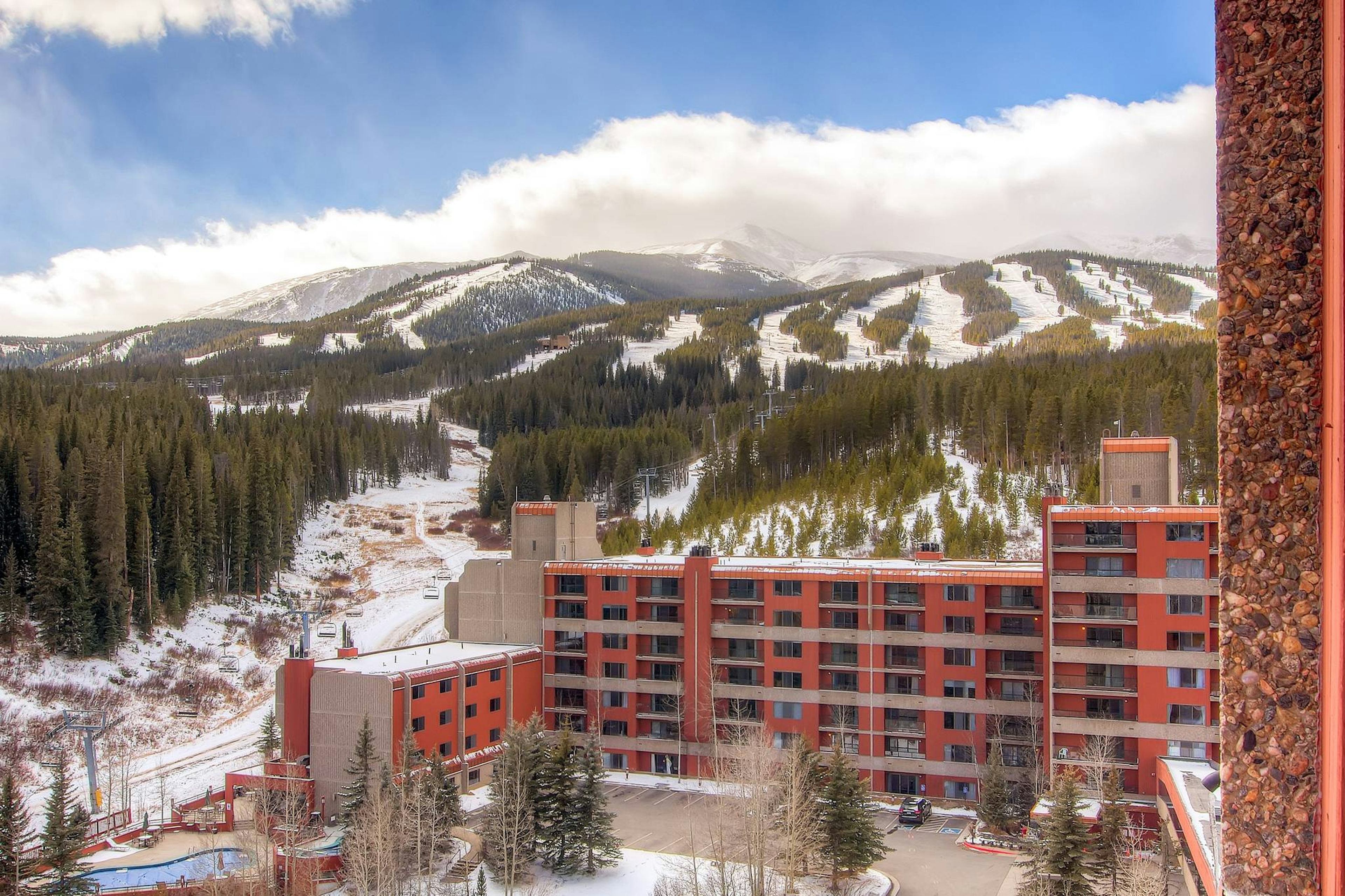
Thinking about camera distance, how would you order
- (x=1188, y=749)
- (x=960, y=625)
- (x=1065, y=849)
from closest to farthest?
(x=1065, y=849) → (x=1188, y=749) → (x=960, y=625)

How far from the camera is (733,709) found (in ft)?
169

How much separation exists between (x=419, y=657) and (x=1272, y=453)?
50.8 metres

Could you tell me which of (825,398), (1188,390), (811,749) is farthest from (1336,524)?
(825,398)

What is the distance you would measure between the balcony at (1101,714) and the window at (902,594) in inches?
312

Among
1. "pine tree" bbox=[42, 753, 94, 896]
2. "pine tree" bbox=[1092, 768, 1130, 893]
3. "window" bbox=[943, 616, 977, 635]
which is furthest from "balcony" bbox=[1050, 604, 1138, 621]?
"pine tree" bbox=[42, 753, 94, 896]

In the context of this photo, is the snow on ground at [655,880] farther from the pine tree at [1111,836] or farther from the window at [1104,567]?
the window at [1104,567]

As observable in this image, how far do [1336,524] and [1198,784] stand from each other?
34771 millimetres

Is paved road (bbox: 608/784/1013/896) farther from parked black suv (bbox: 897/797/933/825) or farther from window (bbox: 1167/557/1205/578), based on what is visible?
window (bbox: 1167/557/1205/578)

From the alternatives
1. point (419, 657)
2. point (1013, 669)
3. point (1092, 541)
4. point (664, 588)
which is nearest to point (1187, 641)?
point (1092, 541)

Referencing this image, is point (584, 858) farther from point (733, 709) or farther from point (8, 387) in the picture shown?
point (8, 387)

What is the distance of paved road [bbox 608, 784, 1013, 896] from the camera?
38.0 m

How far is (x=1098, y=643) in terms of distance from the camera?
43.3 metres

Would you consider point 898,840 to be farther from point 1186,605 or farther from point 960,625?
point 1186,605

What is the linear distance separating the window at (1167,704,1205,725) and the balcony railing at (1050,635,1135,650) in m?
2.88
